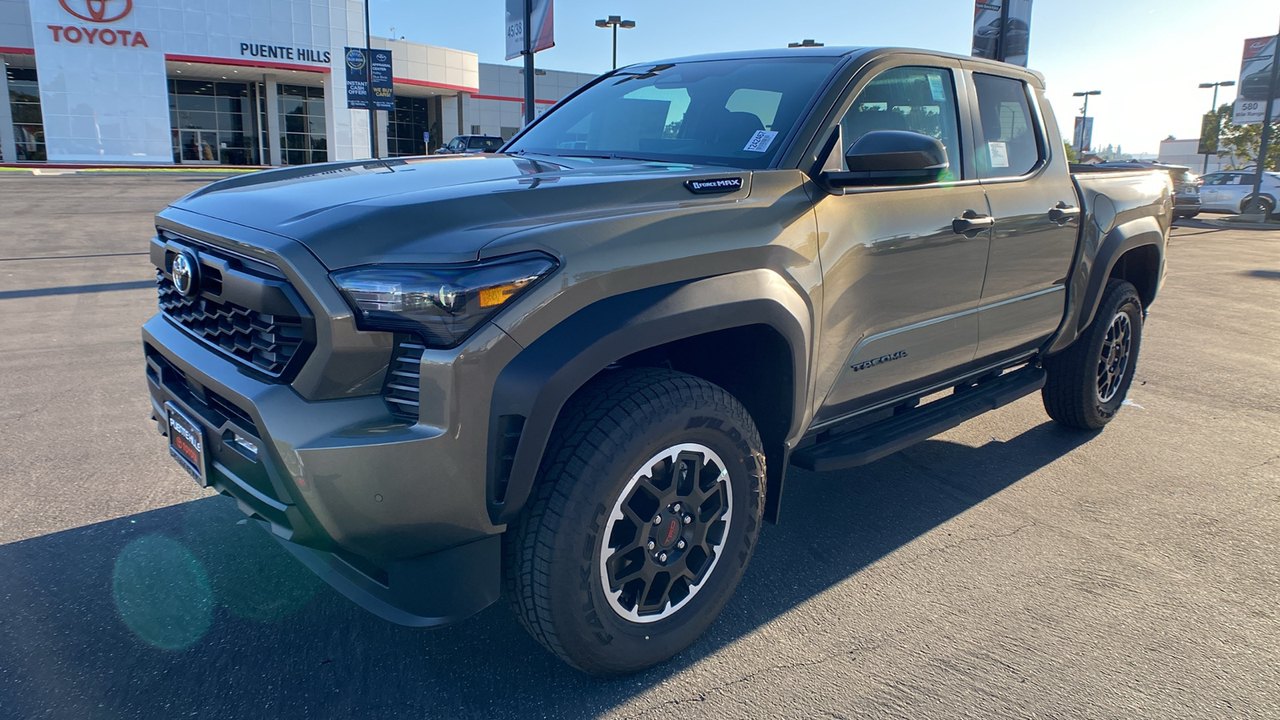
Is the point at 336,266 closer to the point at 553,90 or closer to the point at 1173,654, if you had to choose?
the point at 1173,654

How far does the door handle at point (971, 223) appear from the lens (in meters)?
3.42

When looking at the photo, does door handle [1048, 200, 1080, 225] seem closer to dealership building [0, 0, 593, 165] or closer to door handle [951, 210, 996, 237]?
door handle [951, 210, 996, 237]

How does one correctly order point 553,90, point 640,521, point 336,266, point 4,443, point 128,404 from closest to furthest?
point 336,266 < point 640,521 < point 4,443 < point 128,404 < point 553,90

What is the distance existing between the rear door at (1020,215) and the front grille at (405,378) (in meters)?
2.61

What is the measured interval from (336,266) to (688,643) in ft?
5.13

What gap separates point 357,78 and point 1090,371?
109ft

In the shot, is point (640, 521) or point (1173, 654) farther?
point (1173, 654)

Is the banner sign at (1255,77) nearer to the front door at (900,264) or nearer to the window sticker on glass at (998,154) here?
the window sticker on glass at (998,154)

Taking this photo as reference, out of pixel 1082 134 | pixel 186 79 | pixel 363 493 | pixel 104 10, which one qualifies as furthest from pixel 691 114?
pixel 186 79

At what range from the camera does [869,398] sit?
3.31 metres

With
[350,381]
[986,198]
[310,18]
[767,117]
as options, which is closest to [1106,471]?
[986,198]

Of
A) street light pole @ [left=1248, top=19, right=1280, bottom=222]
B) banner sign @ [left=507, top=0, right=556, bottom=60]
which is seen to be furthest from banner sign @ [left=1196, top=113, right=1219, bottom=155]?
banner sign @ [left=507, top=0, right=556, bottom=60]

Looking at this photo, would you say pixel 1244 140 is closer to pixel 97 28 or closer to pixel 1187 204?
pixel 1187 204

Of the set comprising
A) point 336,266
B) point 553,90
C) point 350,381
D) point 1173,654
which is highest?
point 553,90
